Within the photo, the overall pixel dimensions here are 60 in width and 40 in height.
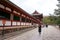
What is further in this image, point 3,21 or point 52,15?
point 52,15

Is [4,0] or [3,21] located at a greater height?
[4,0]

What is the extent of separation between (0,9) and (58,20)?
45.1 m

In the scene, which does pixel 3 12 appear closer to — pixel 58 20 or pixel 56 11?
pixel 58 20

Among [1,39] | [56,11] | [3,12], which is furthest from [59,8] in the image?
[1,39]

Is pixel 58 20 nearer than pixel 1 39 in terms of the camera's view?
No

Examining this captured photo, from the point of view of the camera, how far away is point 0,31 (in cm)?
1738

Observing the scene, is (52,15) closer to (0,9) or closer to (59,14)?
(59,14)

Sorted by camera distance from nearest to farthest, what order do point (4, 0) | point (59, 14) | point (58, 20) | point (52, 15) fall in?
point (4, 0) → point (58, 20) → point (59, 14) → point (52, 15)

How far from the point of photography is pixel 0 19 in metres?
17.7

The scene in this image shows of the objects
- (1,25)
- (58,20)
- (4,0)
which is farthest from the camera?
(58,20)

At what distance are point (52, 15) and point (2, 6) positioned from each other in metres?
52.6

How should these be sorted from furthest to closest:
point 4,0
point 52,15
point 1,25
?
1. point 52,15
2. point 1,25
3. point 4,0

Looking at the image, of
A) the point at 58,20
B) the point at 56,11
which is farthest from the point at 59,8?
the point at 58,20

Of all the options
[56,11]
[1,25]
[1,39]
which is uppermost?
[56,11]
